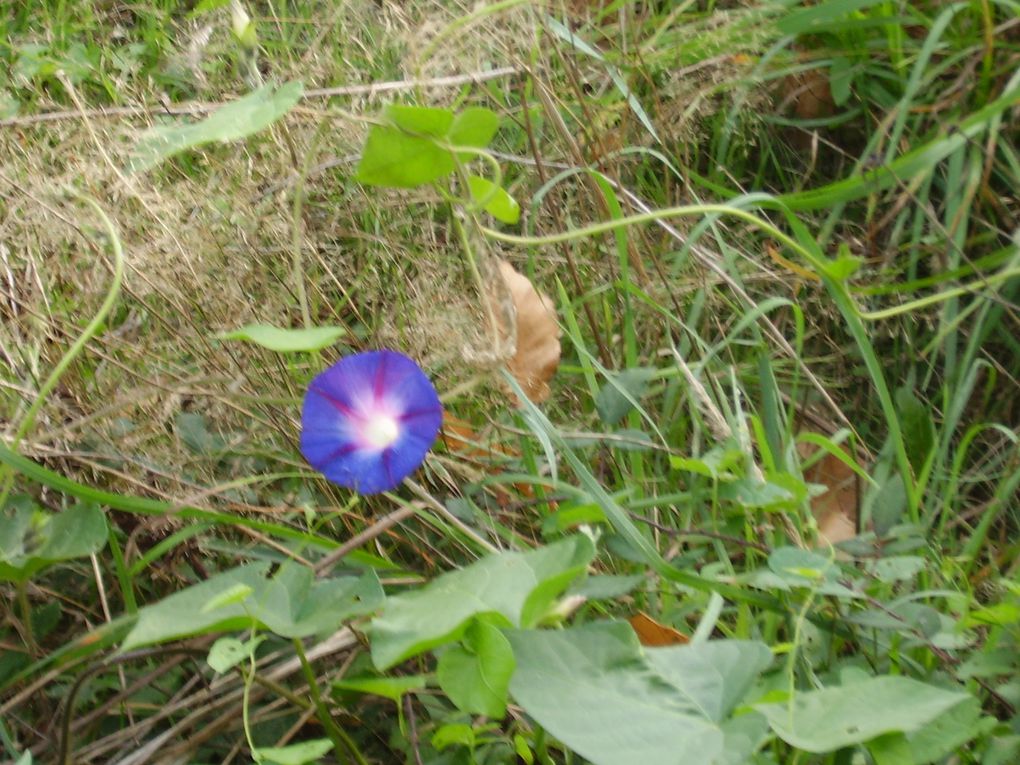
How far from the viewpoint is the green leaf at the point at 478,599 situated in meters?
0.76

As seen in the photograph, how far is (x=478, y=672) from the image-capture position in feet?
2.58

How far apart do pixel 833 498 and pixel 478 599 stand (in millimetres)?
594

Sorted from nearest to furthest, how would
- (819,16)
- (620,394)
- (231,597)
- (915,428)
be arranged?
(231,597) → (620,394) → (915,428) → (819,16)

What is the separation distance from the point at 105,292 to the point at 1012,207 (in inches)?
43.0

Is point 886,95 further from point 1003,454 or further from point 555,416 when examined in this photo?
point 555,416

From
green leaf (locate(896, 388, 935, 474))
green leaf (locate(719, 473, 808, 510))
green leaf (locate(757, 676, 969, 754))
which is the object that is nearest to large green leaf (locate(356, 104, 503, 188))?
green leaf (locate(719, 473, 808, 510))

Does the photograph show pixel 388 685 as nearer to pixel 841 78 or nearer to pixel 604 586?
pixel 604 586

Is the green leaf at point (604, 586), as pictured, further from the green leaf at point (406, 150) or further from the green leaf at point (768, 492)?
the green leaf at point (406, 150)

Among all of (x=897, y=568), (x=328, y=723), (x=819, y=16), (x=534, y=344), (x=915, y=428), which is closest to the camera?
(x=328, y=723)

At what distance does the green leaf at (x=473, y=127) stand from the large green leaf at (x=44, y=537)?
1.36ft

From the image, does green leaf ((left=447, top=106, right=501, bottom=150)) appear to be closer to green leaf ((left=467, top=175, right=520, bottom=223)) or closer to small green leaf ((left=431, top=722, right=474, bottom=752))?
green leaf ((left=467, top=175, right=520, bottom=223))

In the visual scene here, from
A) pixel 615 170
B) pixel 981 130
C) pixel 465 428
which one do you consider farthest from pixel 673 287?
pixel 981 130

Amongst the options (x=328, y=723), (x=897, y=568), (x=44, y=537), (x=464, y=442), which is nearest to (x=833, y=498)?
(x=897, y=568)

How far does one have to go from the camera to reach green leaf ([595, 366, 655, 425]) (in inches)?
41.9
